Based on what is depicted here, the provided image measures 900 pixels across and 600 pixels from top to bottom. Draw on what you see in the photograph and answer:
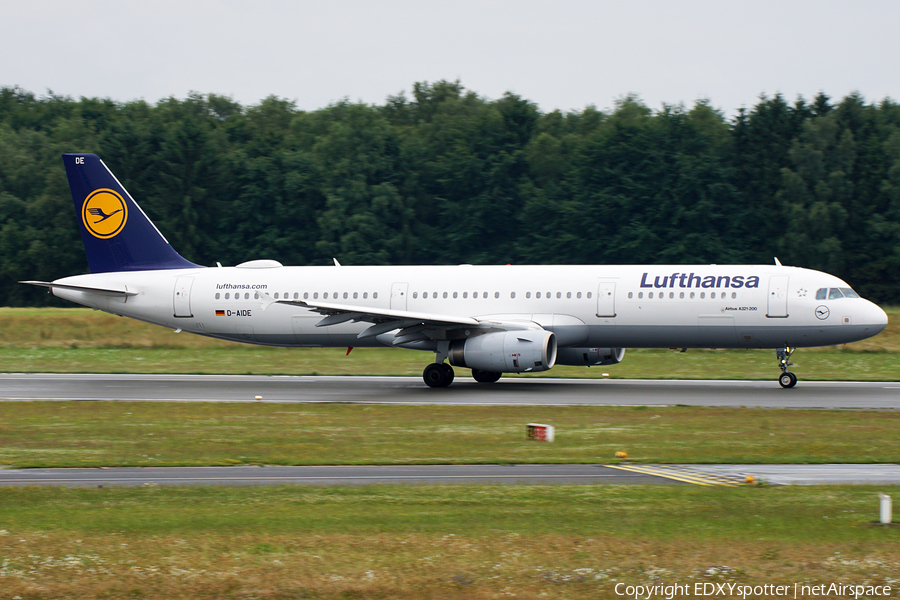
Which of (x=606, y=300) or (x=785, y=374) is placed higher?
(x=606, y=300)

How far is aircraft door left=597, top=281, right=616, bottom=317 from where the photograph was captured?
102 feet

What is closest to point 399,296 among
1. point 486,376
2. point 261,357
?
point 486,376

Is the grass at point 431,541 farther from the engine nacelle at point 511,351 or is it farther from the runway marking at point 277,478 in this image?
the engine nacelle at point 511,351

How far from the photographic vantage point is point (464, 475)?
16609 millimetres

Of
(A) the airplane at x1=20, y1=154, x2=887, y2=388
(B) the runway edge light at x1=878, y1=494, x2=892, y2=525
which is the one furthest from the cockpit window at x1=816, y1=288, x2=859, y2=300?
(B) the runway edge light at x1=878, y1=494, x2=892, y2=525

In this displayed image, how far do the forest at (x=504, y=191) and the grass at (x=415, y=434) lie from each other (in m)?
48.0

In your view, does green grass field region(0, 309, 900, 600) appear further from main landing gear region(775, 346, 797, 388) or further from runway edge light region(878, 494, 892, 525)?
main landing gear region(775, 346, 797, 388)

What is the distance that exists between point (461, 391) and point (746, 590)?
2128 centimetres

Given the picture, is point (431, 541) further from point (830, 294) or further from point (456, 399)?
point (830, 294)

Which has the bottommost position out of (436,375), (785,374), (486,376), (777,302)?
(486,376)

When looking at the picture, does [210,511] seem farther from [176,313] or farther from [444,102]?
[444,102]

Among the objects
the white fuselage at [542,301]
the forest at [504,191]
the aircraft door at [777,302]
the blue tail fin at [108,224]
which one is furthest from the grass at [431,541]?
the forest at [504,191]

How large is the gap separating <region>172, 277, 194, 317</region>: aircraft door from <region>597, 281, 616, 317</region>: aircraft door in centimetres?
1454

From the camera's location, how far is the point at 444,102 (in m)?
108
